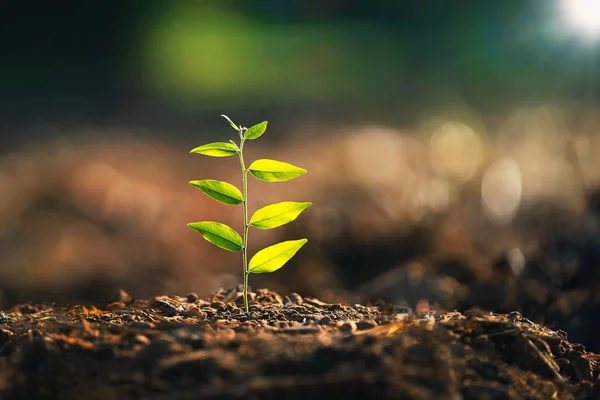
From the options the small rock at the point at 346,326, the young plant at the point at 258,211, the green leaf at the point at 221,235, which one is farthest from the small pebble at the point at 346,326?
the green leaf at the point at 221,235

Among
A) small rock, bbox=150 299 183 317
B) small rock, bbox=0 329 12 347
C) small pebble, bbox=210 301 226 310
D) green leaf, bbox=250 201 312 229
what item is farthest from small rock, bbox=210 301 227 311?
small rock, bbox=0 329 12 347

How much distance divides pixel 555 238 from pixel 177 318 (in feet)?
8.22

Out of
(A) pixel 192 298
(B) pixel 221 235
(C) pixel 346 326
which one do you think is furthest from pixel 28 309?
(C) pixel 346 326

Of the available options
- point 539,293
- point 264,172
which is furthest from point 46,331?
point 539,293

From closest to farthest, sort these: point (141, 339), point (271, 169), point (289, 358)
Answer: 1. point (289, 358)
2. point (141, 339)
3. point (271, 169)

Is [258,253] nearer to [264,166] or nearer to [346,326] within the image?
[264,166]

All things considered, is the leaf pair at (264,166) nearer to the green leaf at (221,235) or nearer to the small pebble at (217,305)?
the green leaf at (221,235)

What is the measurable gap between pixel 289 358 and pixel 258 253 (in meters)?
0.53

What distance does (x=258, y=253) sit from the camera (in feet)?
5.93

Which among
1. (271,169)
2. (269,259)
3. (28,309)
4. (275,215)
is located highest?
(271,169)

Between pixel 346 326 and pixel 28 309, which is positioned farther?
pixel 28 309

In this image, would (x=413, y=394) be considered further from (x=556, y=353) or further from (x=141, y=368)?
(x=556, y=353)

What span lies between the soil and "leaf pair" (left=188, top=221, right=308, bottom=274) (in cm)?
12

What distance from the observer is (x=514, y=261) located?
3.38 meters
